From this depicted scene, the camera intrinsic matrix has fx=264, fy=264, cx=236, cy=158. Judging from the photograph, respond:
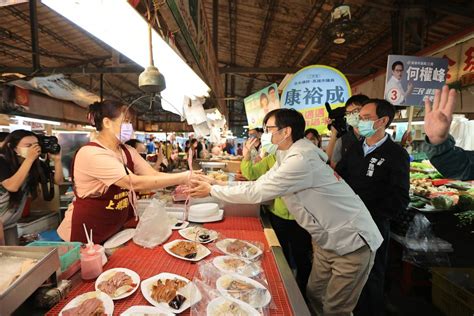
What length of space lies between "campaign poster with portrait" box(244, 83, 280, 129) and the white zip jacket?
2.92 meters

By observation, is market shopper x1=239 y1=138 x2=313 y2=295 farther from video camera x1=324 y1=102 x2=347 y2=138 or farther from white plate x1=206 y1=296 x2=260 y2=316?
white plate x1=206 y1=296 x2=260 y2=316

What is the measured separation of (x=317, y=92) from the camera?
4258 mm

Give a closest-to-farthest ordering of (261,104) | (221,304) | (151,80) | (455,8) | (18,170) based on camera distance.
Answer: (221,304)
(151,80)
(18,170)
(455,8)
(261,104)

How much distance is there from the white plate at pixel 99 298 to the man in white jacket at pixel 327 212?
3.95 feet

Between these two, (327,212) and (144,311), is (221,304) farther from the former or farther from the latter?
(327,212)

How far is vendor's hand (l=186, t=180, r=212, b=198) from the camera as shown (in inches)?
98.0

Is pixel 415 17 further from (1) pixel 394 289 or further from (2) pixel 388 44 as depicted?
(1) pixel 394 289

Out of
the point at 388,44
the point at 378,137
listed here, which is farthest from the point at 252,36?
the point at 378,137

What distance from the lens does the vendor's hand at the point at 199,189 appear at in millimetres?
2488

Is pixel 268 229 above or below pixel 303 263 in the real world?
above

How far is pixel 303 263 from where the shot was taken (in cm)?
368

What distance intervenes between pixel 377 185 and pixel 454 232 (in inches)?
87.4

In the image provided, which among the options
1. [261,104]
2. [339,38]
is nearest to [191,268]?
[261,104]

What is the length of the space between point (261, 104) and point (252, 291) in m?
4.86
